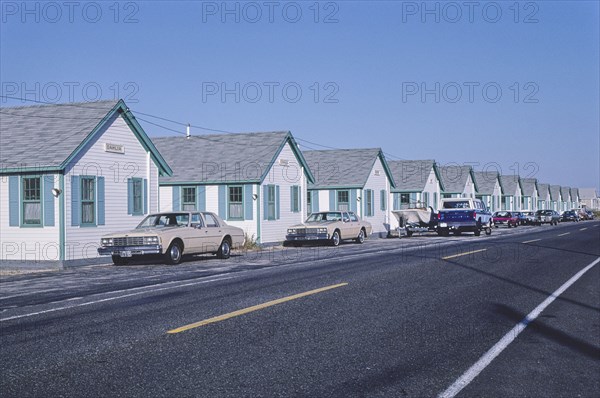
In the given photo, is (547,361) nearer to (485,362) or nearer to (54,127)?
(485,362)

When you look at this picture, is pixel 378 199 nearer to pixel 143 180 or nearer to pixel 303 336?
pixel 143 180

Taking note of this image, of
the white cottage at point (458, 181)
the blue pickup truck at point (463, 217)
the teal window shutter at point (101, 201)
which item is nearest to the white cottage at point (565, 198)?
the white cottage at point (458, 181)

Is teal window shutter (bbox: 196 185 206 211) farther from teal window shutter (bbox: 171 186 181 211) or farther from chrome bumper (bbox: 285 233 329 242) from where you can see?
chrome bumper (bbox: 285 233 329 242)

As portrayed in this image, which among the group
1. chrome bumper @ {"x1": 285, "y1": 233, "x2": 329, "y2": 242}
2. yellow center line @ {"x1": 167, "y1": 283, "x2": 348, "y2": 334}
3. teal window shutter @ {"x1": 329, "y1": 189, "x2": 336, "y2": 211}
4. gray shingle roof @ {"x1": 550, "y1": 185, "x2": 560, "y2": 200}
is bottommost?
yellow center line @ {"x1": 167, "y1": 283, "x2": 348, "y2": 334}

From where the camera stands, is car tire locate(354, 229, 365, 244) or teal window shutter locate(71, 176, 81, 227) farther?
car tire locate(354, 229, 365, 244)

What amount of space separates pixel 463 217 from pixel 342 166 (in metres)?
11.0

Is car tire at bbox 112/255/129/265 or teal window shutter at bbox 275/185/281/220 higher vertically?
teal window shutter at bbox 275/185/281/220

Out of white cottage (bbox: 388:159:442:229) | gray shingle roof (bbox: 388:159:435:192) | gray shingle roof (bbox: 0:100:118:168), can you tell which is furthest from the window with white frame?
gray shingle roof (bbox: 388:159:435:192)

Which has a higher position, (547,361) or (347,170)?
(347,170)

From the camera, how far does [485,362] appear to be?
701cm

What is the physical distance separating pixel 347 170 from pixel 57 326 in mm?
37883

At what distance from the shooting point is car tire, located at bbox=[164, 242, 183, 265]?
66.3 feet

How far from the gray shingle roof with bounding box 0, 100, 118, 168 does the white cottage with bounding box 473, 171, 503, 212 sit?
57.3 m

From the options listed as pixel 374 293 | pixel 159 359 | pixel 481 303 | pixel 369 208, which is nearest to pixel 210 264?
pixel 374 293
